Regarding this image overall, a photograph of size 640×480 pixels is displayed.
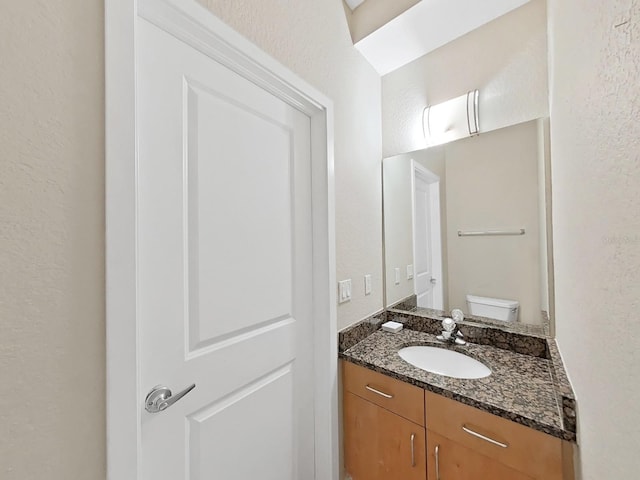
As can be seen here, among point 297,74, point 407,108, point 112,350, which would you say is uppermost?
point 407,108

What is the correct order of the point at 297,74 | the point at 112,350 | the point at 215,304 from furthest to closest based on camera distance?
the point at 297,74, the point at 215,304, the point at 112,350

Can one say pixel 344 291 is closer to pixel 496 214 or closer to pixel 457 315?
pixel 457 315

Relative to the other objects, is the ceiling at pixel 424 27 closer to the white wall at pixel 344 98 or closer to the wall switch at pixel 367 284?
the white wall at pixel 344 98

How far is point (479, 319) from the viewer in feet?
4.62

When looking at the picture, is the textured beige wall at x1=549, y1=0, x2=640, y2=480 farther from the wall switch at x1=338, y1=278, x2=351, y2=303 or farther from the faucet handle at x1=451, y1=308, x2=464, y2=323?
the wall switch at x1=338, y1=278, x2=351, y2=303

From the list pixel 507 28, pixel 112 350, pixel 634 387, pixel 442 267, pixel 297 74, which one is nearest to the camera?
pixel 634 387

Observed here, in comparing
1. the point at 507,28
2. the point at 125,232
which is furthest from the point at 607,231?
the point at 507,28

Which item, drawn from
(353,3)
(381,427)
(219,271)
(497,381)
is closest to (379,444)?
(381,427)

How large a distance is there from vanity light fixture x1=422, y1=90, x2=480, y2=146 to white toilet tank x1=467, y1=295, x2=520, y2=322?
2.95ft

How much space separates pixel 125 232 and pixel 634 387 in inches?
37.6

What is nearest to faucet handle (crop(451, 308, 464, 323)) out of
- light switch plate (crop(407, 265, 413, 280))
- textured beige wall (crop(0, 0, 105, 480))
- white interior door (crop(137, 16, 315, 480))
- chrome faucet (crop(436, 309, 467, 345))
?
chrome faucet (crop(436, 309, 467, 345))

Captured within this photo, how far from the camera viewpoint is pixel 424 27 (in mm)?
1409

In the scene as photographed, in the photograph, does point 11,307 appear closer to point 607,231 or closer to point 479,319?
point 607,231

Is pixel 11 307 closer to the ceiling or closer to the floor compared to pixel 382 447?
closer to the ceiling
